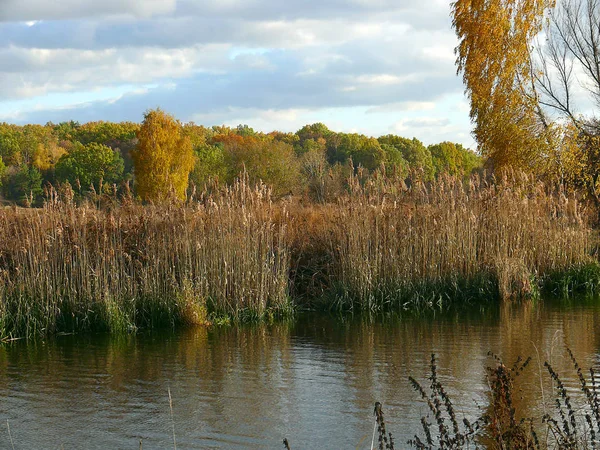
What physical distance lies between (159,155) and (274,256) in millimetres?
33832

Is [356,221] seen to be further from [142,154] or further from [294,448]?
[142,154]

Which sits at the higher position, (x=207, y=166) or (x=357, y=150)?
(x=357, y=150)

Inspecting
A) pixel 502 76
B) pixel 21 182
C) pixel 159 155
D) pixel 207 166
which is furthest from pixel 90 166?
pixel 502 76

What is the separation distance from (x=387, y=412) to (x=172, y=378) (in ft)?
8.81

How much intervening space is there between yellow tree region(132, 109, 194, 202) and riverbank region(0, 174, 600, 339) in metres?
30.6

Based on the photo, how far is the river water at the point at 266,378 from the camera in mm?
6126

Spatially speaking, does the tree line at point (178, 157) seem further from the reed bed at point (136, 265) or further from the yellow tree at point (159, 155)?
the reed bed at point (136, 265)

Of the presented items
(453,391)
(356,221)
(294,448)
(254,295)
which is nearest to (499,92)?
(356,221)

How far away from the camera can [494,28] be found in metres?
24.4

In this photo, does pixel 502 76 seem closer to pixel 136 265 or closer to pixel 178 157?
pixel 136 265

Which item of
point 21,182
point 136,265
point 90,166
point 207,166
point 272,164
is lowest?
point 136,265

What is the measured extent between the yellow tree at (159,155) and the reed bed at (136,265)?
31484mm

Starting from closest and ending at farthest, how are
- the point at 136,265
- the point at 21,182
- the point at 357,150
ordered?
the point at 136,265
the point at 21,182
the point at 357,150

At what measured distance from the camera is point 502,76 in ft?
77.4
